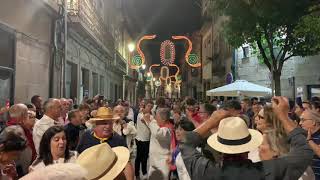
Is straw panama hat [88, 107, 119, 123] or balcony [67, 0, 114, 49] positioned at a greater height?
balcony [67, 0, 114, 49]

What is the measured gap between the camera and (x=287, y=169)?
340cm

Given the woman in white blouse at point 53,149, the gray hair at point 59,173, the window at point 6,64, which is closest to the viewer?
the gray hair at point 59,173

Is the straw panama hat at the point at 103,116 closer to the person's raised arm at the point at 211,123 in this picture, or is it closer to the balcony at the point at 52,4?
the person's raised arm at the point at 211,123

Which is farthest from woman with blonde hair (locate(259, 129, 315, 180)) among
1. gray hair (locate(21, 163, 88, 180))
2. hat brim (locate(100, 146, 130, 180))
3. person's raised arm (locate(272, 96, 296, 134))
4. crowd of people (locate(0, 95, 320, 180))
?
gray hair (locate(21, 163, 88, 180))

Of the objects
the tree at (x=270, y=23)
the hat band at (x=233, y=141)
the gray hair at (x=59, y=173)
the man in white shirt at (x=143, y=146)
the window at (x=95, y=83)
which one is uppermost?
the tree at (x=270, y=23)

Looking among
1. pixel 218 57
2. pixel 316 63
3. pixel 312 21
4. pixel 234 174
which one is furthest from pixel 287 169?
pixel 218 57

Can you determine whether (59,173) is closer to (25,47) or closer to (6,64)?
(6,64)

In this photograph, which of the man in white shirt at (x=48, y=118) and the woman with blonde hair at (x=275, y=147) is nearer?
the woman with blonde hair at (x=275, y=147)

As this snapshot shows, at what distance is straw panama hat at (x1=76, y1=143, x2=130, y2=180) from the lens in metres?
3.07

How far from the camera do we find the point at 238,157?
338 cm

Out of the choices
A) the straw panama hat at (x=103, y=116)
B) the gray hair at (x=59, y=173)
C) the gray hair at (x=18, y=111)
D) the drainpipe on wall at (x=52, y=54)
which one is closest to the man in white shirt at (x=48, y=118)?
the gray hair at (x=18, y=111)

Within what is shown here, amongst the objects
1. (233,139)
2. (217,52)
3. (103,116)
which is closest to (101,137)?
(103,116)

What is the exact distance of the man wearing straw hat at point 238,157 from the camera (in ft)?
10.9

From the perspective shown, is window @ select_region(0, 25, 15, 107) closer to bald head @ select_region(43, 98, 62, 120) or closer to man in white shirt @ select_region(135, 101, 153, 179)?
man in white shirt @ select_region(135, 101, 153, 179)
